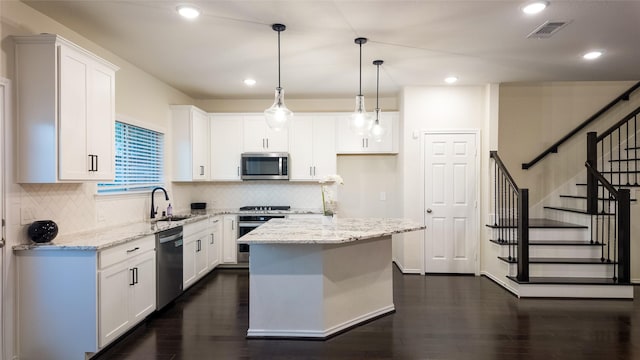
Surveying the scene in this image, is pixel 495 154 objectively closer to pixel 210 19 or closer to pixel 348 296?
pixel 348 296

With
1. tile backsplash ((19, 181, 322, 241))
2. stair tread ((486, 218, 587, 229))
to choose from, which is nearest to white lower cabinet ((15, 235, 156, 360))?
tile backsplash ((19, 181, 322, 241))

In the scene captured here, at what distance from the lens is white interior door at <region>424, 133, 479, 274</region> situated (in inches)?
206

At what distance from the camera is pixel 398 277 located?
512 cm

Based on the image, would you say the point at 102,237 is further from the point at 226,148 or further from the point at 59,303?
the point at 226,148

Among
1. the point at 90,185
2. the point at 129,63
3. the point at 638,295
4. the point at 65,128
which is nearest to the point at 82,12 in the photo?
the point at 65,128

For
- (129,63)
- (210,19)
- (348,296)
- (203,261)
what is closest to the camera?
(210,19)

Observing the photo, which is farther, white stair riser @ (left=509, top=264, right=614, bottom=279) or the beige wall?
the beige wall

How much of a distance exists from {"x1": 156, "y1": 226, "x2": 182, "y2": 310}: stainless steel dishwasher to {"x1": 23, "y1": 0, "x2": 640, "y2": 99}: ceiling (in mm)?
1969

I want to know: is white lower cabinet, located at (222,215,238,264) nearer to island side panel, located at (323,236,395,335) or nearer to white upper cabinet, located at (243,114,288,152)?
white upper cabinet, located at (243,114,288,152)

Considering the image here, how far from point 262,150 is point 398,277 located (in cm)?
284

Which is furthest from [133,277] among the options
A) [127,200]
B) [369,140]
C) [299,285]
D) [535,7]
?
[535,7]

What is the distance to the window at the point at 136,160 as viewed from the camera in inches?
160

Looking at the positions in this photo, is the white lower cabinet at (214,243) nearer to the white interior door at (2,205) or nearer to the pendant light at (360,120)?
the white interior door at (2,205)

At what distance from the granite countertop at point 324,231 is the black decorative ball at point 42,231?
144cm
